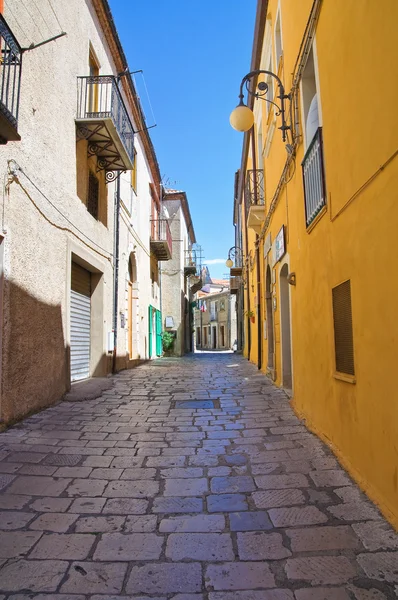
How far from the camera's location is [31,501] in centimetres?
304

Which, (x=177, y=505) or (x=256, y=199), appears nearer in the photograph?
(x=177, y=505)

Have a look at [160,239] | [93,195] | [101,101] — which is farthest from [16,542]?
[160,239]

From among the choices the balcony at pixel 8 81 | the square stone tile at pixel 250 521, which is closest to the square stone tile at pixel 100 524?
the square stone tile at pixel 250 521

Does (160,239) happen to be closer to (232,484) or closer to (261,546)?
(232,484)

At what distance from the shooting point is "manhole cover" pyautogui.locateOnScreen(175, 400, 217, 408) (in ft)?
20.7

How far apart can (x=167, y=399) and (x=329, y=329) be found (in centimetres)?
352

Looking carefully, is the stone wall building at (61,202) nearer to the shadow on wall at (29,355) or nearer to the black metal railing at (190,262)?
the shadow on wall at (29,355)

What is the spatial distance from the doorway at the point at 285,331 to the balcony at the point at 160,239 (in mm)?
9254

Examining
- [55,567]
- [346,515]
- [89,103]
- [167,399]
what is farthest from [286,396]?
[89,103]

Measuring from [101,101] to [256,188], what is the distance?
4.06m

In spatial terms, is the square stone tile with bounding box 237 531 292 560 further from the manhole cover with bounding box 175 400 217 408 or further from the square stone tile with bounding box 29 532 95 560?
the manhole cover with bounding box 175 400 217 408

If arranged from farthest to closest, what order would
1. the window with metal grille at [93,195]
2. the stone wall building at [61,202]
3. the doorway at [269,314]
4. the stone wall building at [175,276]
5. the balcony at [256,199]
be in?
1. the stone wall building at [175,276]
2. the balcony at [256,199]
3. the doorway at [269,314]
4. the window with metal grille at [93,195]
5. the stone wall building at [61,202]

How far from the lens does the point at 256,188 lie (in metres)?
10.3

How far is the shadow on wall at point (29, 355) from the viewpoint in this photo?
4.89 meters
